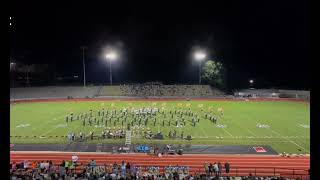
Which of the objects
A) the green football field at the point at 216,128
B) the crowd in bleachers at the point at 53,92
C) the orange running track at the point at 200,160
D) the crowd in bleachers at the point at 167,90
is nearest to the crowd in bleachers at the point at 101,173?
the orange running track at the point at 200,160

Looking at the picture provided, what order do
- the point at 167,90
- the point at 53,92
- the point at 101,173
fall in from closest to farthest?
the point at 101,173, the point at 53,92, the point at 167,90

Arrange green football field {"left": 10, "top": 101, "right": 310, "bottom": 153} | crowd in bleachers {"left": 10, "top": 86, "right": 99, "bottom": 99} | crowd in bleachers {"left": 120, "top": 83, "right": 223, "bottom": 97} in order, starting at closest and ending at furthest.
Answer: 1. green football field {"left": 10, "top": 101, "right": 310, "bottom": 153}
2. crowd in bleachers {"left": 10, "top": 86, "right": 99, "bottom": 99}
3. crowd in bleachers {"left": 120, "top": 83, "right": 223, "bottom": 97}

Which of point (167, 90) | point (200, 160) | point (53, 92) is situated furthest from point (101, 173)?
point (53, 92)

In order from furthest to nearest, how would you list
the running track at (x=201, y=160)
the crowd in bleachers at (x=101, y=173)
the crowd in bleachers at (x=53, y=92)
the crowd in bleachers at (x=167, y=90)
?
1. the crowd in bleachers at (x=167, y=90)
2. the crowd in bleachers at (x=53, y=92)
3. the running track at (x=201, y=160)
4. the crowd in bleachers at (x=101, y=173)

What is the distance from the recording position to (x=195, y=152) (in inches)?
987

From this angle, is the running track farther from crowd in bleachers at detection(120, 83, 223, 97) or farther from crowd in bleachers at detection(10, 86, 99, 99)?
crowd in bleachers at detection(120, 83, 223, 97)

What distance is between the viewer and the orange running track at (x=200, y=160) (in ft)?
68.7

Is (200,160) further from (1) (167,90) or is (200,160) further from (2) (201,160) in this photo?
(1) (167,90)

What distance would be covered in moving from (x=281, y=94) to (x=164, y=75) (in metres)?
25.4

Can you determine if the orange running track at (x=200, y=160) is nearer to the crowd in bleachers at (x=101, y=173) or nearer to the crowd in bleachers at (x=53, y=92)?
the crowd in bleachers at (x=101, y=173)

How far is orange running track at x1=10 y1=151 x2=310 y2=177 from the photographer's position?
21.0 m

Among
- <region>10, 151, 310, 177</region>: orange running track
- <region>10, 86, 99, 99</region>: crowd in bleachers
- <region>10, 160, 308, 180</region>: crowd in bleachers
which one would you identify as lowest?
<region>10, 151, 310, 177</region>: orange running track

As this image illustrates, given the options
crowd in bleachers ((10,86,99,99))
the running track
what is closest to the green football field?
the running track

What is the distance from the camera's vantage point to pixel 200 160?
23.0 meters
